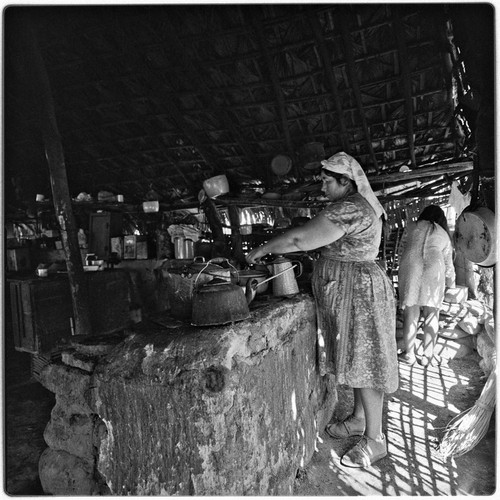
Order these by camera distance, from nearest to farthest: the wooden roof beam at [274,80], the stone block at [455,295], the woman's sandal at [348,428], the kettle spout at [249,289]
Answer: the kettle spout at [249,289] → the woman's sandal at [348,428] → the wooden roof beam at [274,80] → the stone block at [455,295]

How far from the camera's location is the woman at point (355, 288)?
7.00 feet

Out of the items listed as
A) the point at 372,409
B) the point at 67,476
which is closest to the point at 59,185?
the point at 67,476

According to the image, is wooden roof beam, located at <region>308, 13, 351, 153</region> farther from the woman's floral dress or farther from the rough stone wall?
the rough stone wall

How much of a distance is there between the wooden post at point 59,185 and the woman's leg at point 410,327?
Answer: 4037mm

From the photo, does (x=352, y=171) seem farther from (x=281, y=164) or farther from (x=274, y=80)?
(x=281, y=164)

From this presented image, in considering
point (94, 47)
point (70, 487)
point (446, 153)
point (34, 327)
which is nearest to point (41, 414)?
point (34, 327)

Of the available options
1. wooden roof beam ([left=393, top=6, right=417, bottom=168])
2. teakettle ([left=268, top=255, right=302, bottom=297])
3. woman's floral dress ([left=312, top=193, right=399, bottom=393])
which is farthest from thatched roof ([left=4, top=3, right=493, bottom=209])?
teakettle ([left=268, top=255, right=302, bottom=297])

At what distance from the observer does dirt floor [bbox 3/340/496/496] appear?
2.12 m

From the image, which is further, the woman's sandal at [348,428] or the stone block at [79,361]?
the woman's sandal at [348,428]

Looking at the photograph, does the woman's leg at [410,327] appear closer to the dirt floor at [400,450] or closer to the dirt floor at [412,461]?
the dirt floor at [400,450]

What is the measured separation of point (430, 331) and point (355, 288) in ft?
9.27


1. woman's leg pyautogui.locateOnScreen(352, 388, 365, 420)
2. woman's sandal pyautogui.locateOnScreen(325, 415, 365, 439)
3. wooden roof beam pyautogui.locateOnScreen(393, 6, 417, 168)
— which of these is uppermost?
wooden roof beam pyautogui.locateOnScreen(393, 6, 417, 168)

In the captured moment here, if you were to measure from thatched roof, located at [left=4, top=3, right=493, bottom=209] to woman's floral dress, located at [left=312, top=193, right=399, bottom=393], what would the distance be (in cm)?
134

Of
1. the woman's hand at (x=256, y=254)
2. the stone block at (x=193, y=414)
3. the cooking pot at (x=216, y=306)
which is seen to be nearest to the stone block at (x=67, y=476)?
the stone block at (x=193, y=414)
